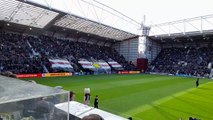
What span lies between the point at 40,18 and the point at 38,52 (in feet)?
28.1

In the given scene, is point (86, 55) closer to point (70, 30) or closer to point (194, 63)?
point (70, 30)

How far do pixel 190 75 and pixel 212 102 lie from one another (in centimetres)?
4048

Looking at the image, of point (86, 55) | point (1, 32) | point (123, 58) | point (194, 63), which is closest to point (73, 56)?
point (86, 55)

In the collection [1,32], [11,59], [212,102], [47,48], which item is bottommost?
[212,102]

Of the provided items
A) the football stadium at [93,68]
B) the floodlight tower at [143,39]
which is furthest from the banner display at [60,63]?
the floodlight tower at [143,39]

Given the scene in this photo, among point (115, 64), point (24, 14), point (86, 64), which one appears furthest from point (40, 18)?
point (115, 64)

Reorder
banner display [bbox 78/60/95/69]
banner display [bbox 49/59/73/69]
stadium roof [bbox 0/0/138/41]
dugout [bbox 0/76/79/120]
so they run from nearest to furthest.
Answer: dugout [bbox 0/76/79/120] < stadium roof [bbox 0/0/138/41] < banner display [bbox 49/59/73/69] < banner display [bbox 78/60/95/69]

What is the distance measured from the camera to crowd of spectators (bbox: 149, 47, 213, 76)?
5991cm

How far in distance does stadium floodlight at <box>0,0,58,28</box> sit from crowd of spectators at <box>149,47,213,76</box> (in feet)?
134

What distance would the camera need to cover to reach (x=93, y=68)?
53031 mm

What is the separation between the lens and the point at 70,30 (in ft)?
173

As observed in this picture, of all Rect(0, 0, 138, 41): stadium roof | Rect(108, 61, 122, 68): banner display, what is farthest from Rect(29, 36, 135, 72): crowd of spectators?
Rect(0, 0, 138, 41): stadium roof

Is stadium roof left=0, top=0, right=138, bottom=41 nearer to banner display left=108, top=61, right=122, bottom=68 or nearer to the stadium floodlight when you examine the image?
the stadium floodlight

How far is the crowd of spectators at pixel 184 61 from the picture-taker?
5991cm
